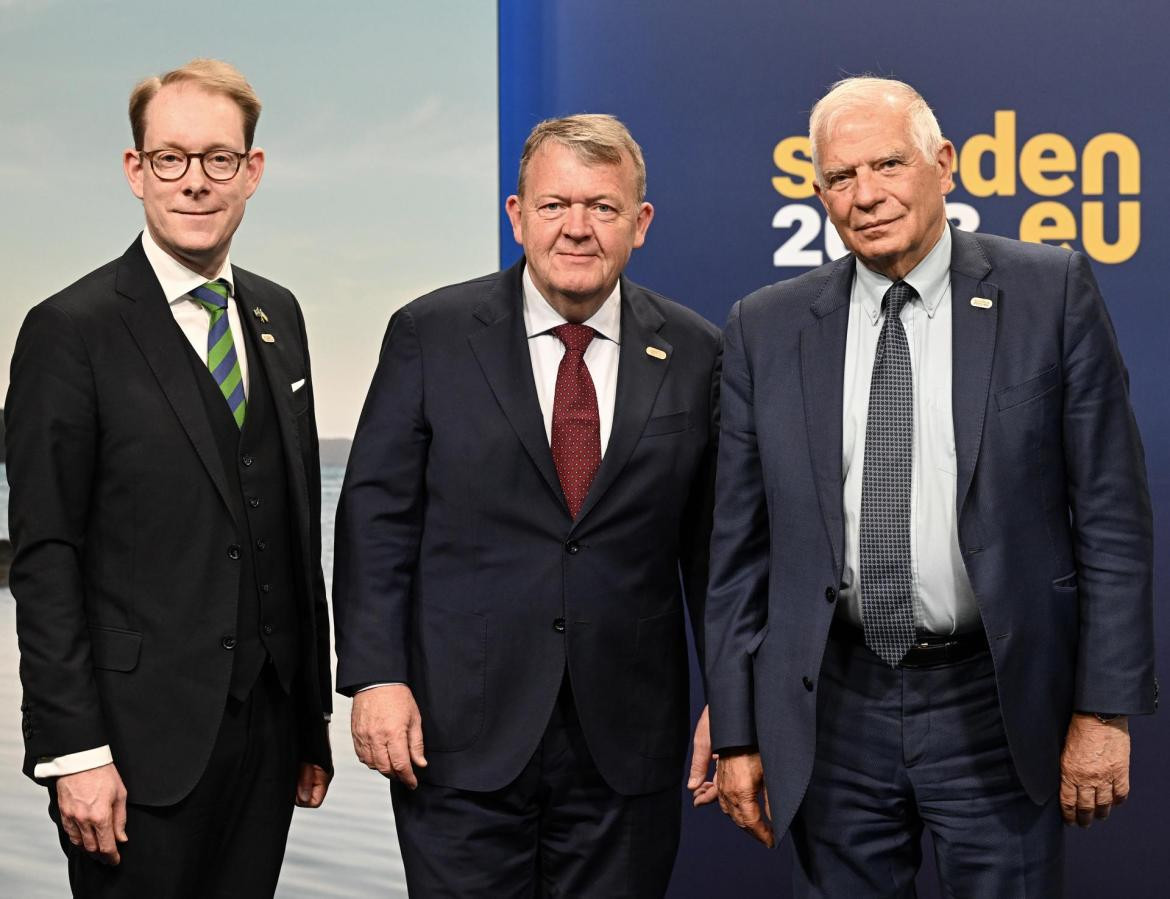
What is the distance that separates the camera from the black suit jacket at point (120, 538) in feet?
6.36

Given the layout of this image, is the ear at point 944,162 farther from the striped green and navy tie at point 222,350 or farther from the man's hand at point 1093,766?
the striped green and navy tie at point 222,350

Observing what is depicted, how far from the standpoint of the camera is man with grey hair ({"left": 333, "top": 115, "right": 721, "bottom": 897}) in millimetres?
2139

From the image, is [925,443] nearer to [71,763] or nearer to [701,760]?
[701,760]

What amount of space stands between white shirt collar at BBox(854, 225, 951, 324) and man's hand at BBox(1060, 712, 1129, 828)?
635 millimetres

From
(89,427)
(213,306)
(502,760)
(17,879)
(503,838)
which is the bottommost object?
(17,879)

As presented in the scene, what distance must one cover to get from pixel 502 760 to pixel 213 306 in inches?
33.5

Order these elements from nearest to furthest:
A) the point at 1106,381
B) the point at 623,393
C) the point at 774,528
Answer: the point at 1106,381
the point at 774,528
the point at 623,393

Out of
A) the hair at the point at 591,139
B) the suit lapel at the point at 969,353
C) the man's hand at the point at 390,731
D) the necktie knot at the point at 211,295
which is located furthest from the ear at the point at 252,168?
the suit lapel at the point at 969,353

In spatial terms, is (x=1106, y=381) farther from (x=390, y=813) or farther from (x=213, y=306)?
(x=390, y=813)

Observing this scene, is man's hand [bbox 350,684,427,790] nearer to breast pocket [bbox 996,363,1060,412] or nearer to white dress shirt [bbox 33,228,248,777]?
white dress shirt [bbox 33,228,248,777]

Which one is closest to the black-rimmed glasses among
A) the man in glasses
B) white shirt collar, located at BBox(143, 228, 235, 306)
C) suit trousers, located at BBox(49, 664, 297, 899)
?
the man in glasses

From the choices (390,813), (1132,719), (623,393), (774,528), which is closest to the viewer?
(774,528)

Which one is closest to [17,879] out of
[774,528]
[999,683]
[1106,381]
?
[774,528]

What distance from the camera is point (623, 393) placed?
218cm
